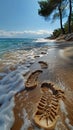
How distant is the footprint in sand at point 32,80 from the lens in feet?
9.86

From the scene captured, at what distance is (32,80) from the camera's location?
3.34 m

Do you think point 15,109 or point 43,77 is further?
point 43,77

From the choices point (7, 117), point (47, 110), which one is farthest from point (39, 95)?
point (7, 117)

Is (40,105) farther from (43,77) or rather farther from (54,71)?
(54,71)

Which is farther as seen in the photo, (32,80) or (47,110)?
(32,80)

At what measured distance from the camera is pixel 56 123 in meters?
1.86

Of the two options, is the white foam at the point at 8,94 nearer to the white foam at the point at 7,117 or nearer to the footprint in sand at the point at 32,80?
the white foam at the point at 7,117

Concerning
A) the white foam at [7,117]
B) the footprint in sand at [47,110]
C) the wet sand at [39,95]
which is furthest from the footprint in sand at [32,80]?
the white foam at [7,117]

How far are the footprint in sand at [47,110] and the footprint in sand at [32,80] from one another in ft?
1.02

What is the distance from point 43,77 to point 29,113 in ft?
4.87

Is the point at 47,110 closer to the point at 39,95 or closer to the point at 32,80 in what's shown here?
the point at 39,95

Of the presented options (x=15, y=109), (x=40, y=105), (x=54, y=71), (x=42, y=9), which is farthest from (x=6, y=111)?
(x=42, y=9)

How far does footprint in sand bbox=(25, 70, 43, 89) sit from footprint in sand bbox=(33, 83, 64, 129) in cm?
31

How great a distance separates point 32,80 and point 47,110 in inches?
50.2
